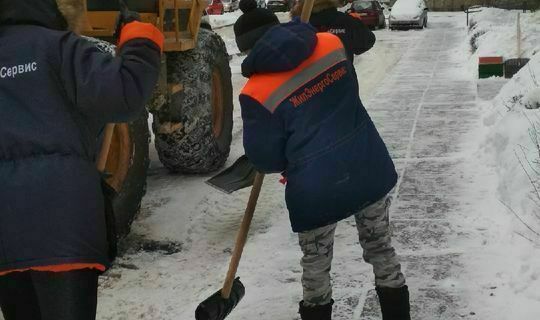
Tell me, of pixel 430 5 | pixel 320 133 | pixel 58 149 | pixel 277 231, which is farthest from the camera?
pixel 430 5

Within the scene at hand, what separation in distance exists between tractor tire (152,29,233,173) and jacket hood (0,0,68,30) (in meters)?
3.97

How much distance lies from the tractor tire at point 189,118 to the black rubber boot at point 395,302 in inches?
132

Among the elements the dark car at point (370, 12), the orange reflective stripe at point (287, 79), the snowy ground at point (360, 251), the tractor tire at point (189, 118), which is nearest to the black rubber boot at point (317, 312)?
the snowy ground at point (360, 251)

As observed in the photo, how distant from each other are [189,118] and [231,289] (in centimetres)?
288

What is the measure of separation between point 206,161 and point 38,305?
4.38m

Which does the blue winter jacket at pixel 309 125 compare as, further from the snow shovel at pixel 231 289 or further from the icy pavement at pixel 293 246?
the icy pavement at pixel 293 246

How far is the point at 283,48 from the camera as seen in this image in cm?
275

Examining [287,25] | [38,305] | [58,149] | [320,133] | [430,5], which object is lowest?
[430,5]

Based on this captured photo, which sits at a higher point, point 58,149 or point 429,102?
point 58,149

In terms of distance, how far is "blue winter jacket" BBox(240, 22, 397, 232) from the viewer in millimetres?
2801

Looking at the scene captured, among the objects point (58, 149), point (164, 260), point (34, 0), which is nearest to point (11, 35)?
point (34, 0)

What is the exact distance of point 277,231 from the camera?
5.10m

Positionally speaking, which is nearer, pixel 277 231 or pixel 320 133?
pixel 320 133

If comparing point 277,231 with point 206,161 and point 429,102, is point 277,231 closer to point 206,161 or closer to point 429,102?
point 206,161
